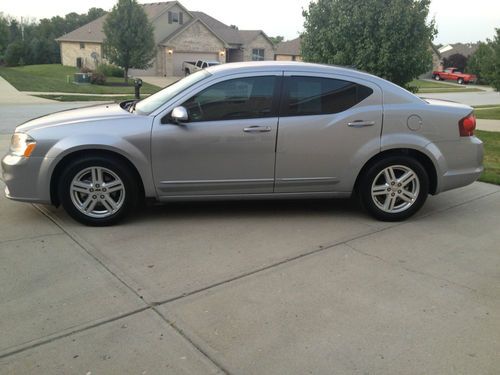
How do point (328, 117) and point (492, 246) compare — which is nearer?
point (492, 246)

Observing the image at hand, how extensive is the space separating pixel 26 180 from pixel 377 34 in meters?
8.31

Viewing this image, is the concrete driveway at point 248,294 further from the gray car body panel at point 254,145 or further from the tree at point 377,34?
the tree at point 377,34

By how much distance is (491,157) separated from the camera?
8.86 metres

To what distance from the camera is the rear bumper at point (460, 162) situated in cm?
529

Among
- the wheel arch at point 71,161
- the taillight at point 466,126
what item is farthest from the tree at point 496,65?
the wheel arch at point 71,161

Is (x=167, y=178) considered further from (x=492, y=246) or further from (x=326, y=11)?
(x=326, y=11)

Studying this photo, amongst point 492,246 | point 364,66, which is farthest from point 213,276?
point 364,66

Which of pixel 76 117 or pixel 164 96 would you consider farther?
pixel 164 96

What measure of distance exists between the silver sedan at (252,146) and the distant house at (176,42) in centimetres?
4504

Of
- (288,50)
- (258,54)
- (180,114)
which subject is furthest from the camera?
(288,50)

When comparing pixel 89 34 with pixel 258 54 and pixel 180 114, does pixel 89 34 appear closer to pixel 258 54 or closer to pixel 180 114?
pixel 258 54

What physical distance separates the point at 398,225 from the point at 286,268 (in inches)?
68.2

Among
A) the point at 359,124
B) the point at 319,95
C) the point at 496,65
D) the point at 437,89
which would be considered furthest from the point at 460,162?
the point at 437,89

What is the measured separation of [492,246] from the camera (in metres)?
4.63
